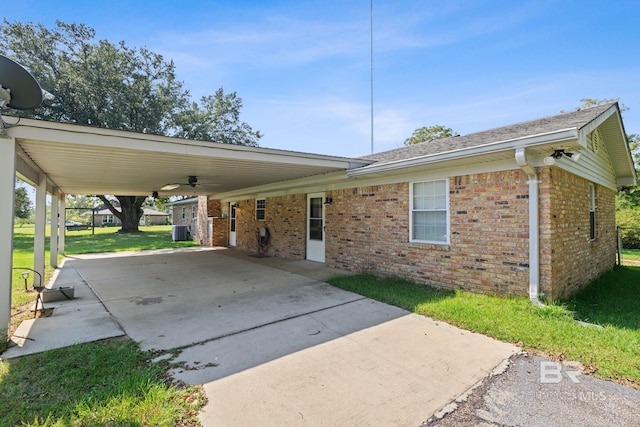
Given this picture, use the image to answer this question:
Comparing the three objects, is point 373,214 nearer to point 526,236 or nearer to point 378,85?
point 526,236

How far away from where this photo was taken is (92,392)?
8.36ft

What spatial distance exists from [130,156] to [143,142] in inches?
45.2

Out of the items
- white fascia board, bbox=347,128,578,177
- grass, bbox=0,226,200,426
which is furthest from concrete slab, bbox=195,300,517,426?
white fascia board, bbox=347,128,578,177

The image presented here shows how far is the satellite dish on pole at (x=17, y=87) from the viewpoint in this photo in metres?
3.29

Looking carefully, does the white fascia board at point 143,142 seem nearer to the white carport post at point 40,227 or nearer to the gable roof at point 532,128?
the gable roof at point 532,128

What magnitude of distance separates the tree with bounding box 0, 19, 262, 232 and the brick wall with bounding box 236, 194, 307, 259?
12.8 m

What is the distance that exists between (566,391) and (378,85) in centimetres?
1161

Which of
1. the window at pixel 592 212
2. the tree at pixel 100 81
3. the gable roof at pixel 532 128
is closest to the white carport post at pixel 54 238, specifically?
the gable roof at pixel 532 128

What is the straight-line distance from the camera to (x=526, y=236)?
15.8 feet

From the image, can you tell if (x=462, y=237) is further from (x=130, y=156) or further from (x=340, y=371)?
(x=130, y=156)

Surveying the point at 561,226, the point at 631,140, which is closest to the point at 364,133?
the point at 561,226

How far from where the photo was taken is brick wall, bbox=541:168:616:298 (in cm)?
466

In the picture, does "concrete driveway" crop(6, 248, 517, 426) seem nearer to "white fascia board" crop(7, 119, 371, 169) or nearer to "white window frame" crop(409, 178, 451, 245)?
"white window frame" crop(409, 178, 451, 245)

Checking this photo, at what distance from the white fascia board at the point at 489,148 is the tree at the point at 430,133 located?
79.4ft
